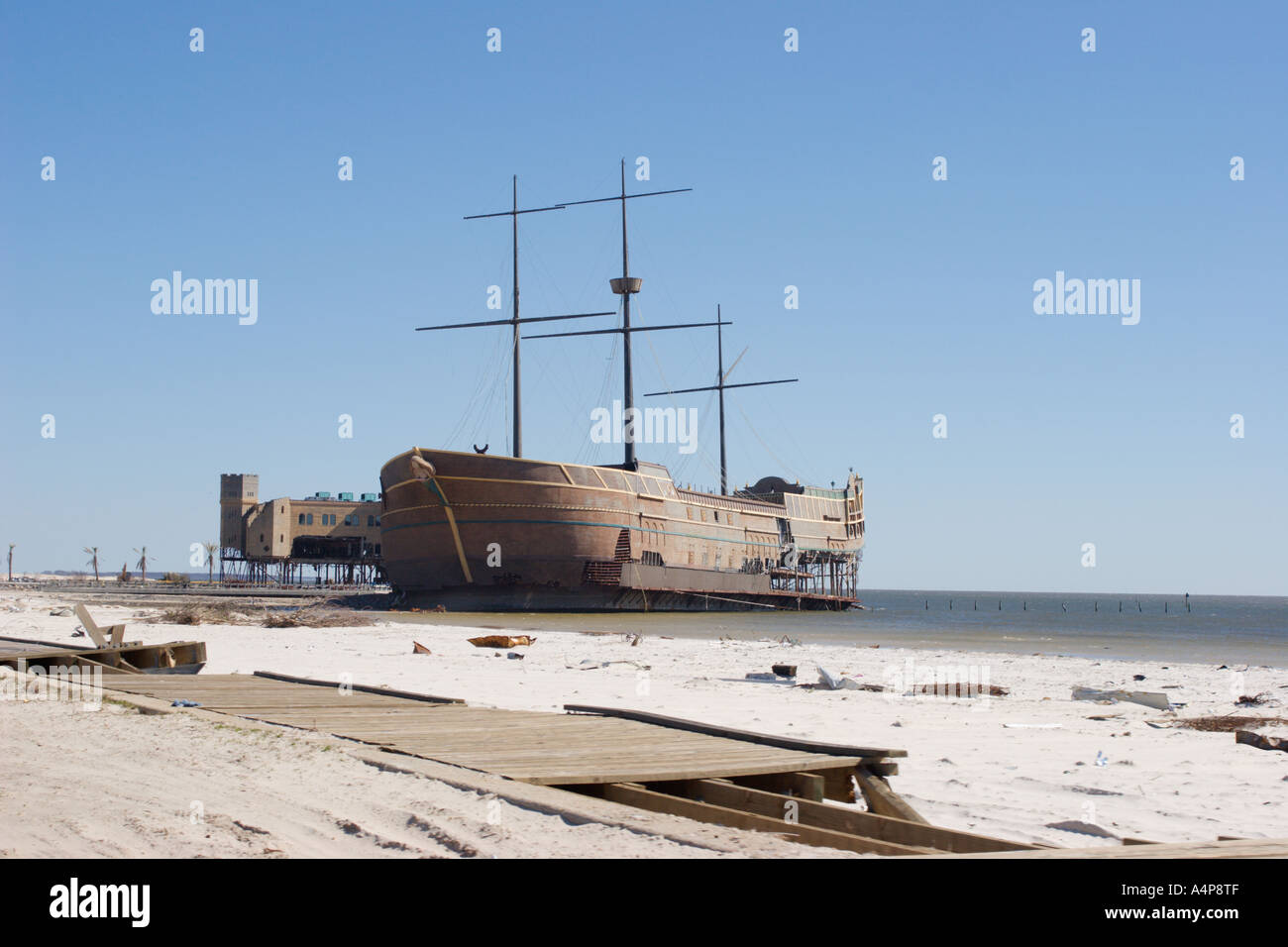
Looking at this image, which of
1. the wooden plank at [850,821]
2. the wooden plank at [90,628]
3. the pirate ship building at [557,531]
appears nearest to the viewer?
the wooden plank at [850,821]

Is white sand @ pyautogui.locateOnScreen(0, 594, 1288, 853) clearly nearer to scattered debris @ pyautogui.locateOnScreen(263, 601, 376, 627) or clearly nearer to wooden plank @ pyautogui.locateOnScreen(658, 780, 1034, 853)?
wooden plank @ pyautogui.locateOnScreen(658, 780, 1034, 853)

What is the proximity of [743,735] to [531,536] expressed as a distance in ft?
133

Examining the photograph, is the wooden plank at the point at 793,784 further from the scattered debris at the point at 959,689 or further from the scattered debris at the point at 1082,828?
the scattered debris at the point at 959,689

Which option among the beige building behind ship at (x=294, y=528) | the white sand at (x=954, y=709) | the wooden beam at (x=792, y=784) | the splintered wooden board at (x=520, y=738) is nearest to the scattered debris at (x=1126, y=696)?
the white sand at (x=954, y=709)

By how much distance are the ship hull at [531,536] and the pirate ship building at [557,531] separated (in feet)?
0.16

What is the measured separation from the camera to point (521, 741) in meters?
6.91

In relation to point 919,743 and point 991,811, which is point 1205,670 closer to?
point 919,743

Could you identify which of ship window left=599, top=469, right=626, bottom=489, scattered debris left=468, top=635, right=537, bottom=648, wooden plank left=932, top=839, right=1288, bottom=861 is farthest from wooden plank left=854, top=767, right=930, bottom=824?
ship window left=599, top=469, right=626, bottom=489

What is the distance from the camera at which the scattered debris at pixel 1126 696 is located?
12633 mm

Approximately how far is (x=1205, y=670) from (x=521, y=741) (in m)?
17.9

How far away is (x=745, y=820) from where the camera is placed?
4.84m

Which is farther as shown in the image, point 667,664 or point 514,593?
point 514,593

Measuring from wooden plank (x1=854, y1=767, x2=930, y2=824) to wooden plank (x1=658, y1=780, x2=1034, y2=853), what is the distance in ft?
2.12
